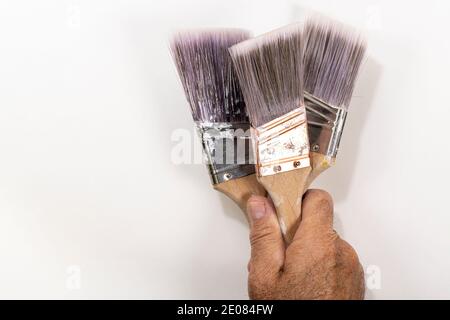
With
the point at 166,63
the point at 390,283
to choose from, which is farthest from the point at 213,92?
the point at 390,283

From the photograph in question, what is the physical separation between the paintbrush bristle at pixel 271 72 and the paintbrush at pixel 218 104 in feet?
0.21

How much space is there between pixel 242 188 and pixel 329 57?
28 centimetres

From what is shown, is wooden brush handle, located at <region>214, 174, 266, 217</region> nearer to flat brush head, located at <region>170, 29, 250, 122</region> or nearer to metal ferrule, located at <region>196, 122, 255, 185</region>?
metal ferrule, located at <region>196, 122, 255, 185</region>

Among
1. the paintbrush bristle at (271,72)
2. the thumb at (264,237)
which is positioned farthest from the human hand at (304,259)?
the paintbrush bristle at (271,72)

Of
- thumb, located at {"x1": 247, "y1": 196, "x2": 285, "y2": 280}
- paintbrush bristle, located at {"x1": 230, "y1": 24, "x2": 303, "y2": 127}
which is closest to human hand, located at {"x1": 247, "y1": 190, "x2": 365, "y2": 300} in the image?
thumb, located at {"x1": 247, "y1": 196, "x2": 285, "y2": 280}

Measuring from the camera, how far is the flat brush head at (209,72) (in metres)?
0.96

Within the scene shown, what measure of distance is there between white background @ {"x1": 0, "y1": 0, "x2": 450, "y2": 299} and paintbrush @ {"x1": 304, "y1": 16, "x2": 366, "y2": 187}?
0.39 ft

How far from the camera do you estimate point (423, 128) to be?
1.08 m

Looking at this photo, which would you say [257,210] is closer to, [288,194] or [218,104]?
[288,194]

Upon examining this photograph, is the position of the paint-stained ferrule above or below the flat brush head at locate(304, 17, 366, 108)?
below

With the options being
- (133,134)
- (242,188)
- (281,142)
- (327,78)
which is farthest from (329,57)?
(133,134)

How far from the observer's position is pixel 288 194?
3.14 ft

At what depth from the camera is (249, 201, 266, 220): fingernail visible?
0.96 meters
